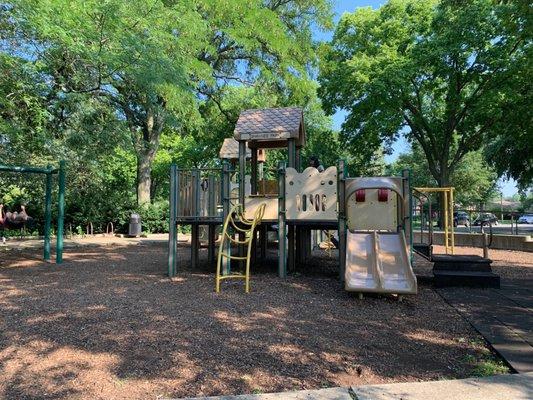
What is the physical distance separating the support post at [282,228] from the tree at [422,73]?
13.4m

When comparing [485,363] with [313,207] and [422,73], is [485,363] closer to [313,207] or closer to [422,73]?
[313,207]

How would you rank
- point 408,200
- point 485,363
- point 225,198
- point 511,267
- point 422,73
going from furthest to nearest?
1. point 422,73
2. point 511,267
3. point 225,198
4. point 408,200
5. point 485,363

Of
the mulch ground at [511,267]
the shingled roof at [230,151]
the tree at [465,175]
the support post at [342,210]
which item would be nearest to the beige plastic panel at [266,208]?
the support post at [342,210]

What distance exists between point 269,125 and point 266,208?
5.19 feet

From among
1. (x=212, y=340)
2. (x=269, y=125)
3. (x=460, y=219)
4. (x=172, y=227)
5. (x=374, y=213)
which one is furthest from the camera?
(x=460, y=219)

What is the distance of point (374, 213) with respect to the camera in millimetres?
7668

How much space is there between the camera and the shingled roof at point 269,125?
26.9 ft

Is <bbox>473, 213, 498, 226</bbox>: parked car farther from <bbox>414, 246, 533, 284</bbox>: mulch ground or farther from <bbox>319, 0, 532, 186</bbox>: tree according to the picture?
<bbox>319, 0, 532, 186</bbox>: tree

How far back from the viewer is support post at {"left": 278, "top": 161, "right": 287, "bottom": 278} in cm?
782

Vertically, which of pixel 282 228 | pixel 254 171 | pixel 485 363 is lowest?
pixel 485 363

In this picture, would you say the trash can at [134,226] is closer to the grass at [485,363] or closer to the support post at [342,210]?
the support post at [342,210]

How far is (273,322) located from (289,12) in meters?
20.9

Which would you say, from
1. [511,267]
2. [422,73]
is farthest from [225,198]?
[422,73]

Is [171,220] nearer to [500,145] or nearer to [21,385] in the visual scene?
[21,385]
